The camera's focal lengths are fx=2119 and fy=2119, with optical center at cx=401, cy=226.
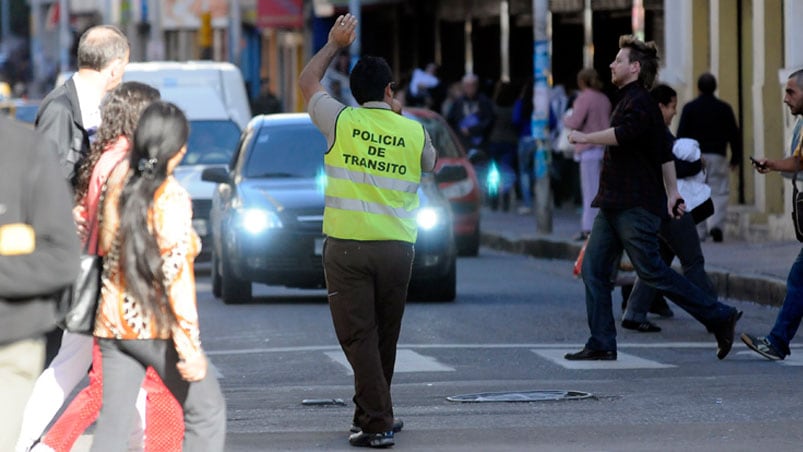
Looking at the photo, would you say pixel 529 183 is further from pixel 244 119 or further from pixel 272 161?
pixel 272 161

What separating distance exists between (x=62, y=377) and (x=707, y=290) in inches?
272

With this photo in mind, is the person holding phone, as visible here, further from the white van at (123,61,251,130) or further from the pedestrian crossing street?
the white van at (123,61,251,130)

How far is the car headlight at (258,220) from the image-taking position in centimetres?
1670

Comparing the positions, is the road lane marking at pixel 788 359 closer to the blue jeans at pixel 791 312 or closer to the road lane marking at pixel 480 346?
the blue jeans at pixel 791 312

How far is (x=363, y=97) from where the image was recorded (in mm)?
8977

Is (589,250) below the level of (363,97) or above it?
below

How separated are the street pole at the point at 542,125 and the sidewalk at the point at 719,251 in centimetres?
28

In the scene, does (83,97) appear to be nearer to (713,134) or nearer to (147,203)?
(147,203)

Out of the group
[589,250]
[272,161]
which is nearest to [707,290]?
[589,250]

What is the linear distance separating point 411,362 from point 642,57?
87.5 inches

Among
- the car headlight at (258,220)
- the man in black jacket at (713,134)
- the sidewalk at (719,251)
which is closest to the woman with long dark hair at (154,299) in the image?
the car headlight at (258,220)

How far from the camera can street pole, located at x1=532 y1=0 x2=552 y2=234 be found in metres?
25.1

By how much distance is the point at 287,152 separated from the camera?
58.5 feet

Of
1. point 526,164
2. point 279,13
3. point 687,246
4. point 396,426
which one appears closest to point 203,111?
point 526,164
